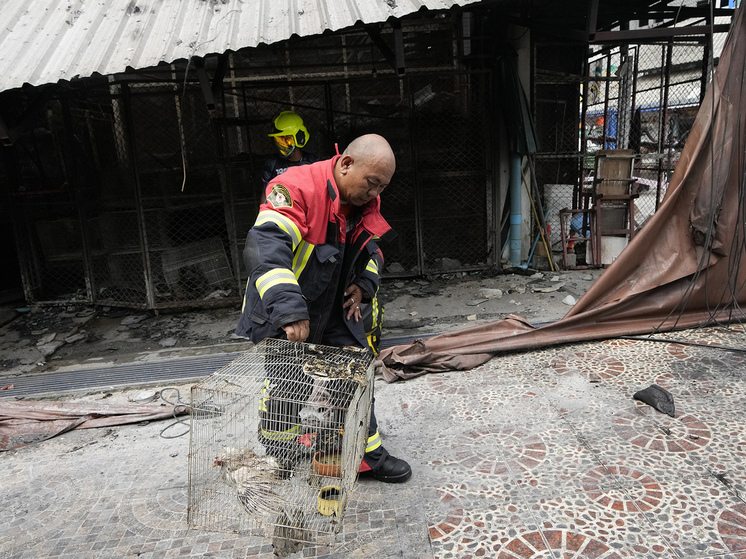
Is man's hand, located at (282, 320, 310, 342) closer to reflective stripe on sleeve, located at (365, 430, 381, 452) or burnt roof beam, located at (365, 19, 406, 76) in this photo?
reflective stripe on sleeve, located at (365, 430, 381, 452)

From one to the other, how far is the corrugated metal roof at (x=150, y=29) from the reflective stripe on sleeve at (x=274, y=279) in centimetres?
272

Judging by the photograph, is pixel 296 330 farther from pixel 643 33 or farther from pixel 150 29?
pixel 643 33

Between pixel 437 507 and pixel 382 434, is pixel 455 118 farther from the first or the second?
pixel 437 507

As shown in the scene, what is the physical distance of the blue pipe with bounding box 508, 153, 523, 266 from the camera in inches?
276

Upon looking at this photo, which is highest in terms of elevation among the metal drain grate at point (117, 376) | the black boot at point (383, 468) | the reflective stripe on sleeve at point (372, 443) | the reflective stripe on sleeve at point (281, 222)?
the reflective stripe on sleeve at point (281, 222)

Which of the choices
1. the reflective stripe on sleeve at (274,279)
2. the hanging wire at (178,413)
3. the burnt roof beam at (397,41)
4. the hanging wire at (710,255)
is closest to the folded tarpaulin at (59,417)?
the hanging wire at (178,413)

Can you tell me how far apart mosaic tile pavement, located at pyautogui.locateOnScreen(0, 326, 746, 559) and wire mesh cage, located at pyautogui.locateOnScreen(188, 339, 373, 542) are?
0.68ft

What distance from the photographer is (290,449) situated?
7.16 ft

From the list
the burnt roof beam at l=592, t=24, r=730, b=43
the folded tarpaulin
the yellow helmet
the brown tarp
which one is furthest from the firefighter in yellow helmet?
the burnt roof beam at l=592, t=24, r=730, b=43

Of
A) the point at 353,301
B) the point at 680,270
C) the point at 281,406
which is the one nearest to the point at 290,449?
the point at 281,406

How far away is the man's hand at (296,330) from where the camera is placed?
2.03 metres

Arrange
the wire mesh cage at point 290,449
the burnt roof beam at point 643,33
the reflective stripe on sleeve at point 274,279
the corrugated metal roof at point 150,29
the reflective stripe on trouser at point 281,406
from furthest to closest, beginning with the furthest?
the burnt roof beam at point 643,33 < the corrugated metal roof at point 150,29 < the reflective stripe on trouser at point 281,406 < the reflective stripe on sleeve at point 274,279 < the wire mesh cage at point 290,449

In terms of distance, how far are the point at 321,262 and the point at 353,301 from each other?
38cm

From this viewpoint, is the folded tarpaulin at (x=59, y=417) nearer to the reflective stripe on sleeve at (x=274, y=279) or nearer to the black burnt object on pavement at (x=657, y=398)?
the reflective stripe on sleeve at (x=274, y=279)
